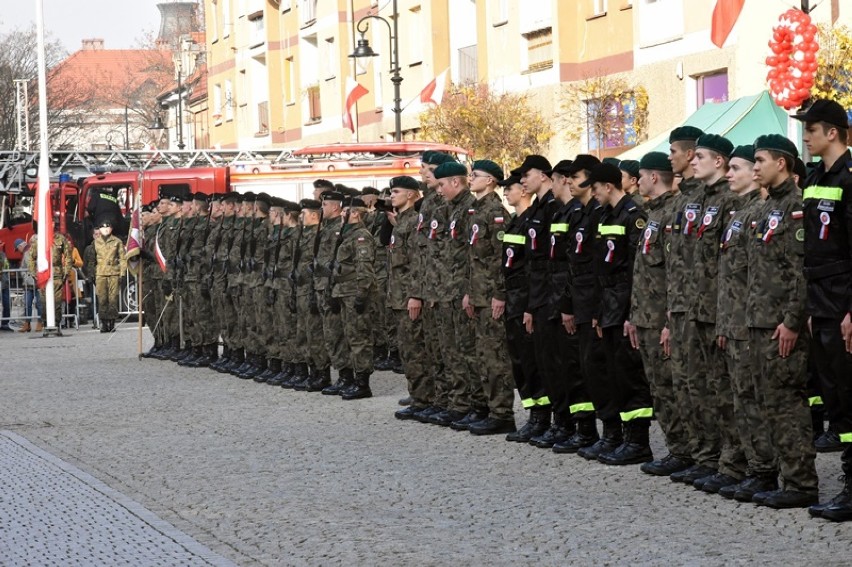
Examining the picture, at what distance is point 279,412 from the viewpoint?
15.7 m

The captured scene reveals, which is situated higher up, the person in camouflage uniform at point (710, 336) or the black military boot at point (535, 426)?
the person in camouflage uniform at point (710, 336)

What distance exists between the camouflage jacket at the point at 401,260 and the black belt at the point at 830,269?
256 inches

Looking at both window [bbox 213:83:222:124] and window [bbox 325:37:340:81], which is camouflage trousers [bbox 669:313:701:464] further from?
window [bbox 213:83:222:124]

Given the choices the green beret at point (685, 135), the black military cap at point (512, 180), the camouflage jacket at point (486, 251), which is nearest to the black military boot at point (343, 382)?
the camouflage jacket at point (486, 251)

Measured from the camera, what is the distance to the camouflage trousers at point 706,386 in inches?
397

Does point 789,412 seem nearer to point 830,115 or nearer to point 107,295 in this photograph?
point 830,115

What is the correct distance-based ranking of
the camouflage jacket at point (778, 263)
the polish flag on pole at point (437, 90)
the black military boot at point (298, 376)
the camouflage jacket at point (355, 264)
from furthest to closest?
the polish flag on pole at point (437, 90), the black military boot at point (298, 376), the camouflage jacket at point (355, 264), the camouflage jacket at point (778, 263)

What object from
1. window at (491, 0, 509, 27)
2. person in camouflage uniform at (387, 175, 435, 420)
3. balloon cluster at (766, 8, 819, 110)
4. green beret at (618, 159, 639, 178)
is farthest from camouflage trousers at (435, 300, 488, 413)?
window at (491, 0, 509, 27)

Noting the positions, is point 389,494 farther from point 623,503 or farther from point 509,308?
point 509,308

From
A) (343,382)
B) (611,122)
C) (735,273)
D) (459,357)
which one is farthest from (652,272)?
(611,122)

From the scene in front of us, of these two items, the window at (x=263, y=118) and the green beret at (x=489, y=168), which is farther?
the window at (x=263, y=118)

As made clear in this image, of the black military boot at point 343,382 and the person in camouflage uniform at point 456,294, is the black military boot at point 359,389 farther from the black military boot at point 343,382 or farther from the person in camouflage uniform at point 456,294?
the person in camouflage uniform at point 456,294

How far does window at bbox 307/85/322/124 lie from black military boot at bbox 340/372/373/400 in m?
35.1

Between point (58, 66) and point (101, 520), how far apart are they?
66.0 m
